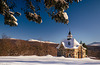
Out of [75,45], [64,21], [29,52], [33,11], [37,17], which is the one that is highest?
[33,11]

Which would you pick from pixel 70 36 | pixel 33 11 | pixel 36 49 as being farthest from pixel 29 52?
pixel 33 11

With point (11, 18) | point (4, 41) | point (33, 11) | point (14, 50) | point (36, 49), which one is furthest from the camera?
point (36, 49)

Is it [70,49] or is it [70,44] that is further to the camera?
[70,44]

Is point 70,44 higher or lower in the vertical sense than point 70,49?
higher

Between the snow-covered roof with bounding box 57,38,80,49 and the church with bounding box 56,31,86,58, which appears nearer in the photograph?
the church with bounding box 56,31,86,58

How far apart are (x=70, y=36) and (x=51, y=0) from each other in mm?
33099

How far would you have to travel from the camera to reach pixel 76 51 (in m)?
34.0

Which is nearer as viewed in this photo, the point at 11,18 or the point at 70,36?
the point at 11,18

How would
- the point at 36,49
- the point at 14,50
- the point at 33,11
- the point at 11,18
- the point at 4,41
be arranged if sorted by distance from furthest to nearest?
the point at 36,49 < the point at 14,50 < the point at 4,41 < the point at 33,11 < the point at 11,18

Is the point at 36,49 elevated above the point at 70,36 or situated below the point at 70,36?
below

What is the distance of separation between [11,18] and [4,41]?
27250mm

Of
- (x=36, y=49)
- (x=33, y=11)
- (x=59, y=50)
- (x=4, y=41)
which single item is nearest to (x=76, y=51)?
(x=59, y=50)

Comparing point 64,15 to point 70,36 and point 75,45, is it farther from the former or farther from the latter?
point 70,36

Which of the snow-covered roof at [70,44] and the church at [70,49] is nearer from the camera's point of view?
the church at [70,49]
